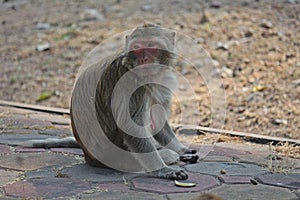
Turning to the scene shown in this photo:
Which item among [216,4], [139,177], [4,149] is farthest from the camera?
[216,4]

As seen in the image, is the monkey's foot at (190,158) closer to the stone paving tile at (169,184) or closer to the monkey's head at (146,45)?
the stone paving tile at (169,184)

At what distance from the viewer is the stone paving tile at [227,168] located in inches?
148

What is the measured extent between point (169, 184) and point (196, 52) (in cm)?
403

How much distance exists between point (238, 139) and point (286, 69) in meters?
1.95

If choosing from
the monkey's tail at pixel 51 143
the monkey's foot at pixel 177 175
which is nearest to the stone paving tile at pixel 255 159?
the monkey's foot at pixel 177 175

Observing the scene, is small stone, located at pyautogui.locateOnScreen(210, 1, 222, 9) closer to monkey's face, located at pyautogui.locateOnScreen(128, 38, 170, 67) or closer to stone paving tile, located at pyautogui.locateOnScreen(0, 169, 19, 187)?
monkey's face, located at pyautogui.locateOnScreen(128, 38, 170, 67)

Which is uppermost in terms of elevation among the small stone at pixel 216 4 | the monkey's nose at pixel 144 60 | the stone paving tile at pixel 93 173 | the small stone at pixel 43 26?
the monkey's nose at pixel 144 60

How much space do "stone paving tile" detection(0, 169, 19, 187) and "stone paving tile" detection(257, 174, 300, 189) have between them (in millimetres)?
1418

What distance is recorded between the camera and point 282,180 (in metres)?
3.56

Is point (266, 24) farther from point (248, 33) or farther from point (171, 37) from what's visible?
point (171, 37)

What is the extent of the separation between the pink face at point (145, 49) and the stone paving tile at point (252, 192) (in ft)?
2.75

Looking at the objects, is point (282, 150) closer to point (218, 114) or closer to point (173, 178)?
point (173, 178)

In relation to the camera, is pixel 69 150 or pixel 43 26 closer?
pixel 69 150

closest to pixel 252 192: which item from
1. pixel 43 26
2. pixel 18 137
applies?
pixel 18 137
